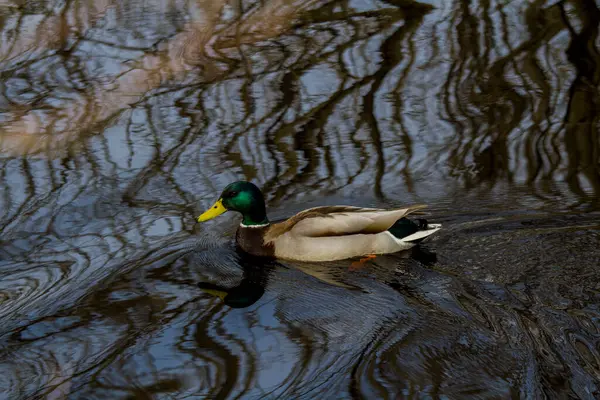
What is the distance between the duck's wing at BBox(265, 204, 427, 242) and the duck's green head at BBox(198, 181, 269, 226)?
33 cm

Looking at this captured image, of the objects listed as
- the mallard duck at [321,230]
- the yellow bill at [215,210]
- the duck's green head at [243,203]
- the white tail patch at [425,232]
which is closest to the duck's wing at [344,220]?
the mallard duck at [321,230]

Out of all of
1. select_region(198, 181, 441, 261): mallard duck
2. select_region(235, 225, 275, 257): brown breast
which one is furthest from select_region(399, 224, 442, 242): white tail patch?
select_region(235, 225, 275, 257): brown breast

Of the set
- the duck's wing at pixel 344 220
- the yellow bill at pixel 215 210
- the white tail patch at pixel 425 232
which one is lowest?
the white tail patch at pixel 425 232

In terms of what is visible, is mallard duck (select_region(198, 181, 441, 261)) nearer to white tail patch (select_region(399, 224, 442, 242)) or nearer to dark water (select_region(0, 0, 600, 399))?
white tail patch (select_region(399, 224, 442, 242))

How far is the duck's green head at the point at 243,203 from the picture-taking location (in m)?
6.25

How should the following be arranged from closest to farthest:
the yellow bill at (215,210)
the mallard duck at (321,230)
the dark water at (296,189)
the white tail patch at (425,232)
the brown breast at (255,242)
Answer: the dark water at (296,189) < the white tail patch at (425,232) < the mallard duck at (321,230) < the brown breast at (255,242) < the yellow bill at (215,210)

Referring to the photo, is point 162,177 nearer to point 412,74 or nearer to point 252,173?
point 252,173

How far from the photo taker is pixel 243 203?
6254mm

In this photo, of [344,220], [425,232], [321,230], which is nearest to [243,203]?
[321,230]

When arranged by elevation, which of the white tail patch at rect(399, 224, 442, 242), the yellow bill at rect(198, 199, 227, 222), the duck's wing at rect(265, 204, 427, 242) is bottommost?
the white tail patch at rect(399, 224, 442, 242)

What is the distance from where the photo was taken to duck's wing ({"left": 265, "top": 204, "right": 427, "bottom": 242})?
598 cm

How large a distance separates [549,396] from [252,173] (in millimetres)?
3343

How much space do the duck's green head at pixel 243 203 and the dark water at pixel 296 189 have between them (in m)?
0.20

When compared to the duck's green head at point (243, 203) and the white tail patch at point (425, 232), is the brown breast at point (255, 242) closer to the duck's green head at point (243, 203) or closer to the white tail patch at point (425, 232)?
the duck's green head at point (243, 203)
